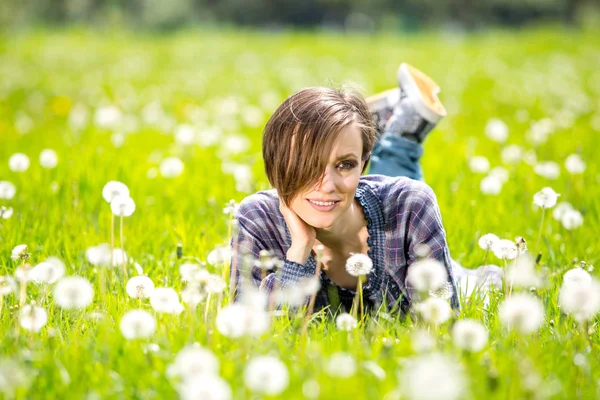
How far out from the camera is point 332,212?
1944 mm

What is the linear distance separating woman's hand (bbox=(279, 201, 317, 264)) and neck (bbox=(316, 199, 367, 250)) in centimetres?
14

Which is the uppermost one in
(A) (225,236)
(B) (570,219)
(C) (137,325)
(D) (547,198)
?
(D) (547,198)

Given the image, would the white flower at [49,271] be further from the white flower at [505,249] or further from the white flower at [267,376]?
the white flower at [505,249]

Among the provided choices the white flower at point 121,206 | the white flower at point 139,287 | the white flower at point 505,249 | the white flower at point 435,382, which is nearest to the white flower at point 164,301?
the white flower at point 139,287

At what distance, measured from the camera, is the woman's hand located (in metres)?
2.03

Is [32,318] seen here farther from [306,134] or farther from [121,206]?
[306,134]

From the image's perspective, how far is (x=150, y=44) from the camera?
12547 mm

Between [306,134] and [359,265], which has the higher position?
[306,134]

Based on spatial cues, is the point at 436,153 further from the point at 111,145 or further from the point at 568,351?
the point at 568,351

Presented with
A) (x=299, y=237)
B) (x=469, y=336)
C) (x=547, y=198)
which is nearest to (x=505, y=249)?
(x=547, y=198)

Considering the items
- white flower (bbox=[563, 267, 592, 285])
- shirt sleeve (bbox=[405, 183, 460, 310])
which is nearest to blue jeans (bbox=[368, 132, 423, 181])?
shirt sleeve (bbox=[405, 183, 460, 310])

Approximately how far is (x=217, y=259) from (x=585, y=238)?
168 centimetres

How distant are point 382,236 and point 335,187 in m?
0.35

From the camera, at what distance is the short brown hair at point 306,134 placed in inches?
75.7
